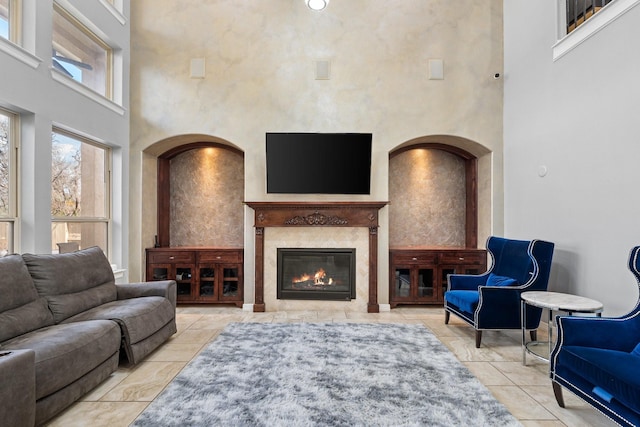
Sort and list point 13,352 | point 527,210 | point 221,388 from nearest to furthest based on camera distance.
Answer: point 13,352, point 221,388, point 527,210

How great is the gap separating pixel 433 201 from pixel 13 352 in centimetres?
499

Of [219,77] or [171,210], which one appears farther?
[171,210]

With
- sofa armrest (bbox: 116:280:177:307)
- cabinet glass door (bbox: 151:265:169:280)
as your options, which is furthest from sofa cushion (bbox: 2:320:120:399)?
cabinet glass door (bbox: 151:265:169:280)

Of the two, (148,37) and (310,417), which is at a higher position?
(148,37)

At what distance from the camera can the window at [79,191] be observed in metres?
3.69

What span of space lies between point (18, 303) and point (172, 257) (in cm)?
235

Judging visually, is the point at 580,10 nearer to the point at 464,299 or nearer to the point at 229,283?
the point at 464,299

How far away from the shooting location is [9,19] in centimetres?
316

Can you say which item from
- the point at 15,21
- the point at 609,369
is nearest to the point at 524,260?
the point at 609,369

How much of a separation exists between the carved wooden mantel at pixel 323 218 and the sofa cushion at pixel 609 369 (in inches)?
101

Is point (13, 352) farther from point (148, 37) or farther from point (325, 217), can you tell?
point (148, 37)

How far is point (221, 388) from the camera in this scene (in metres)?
2.52

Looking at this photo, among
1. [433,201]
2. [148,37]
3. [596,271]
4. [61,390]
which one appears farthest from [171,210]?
[596,271]

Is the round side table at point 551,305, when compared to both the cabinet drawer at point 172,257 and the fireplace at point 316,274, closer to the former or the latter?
the fireplace at point 316,274
